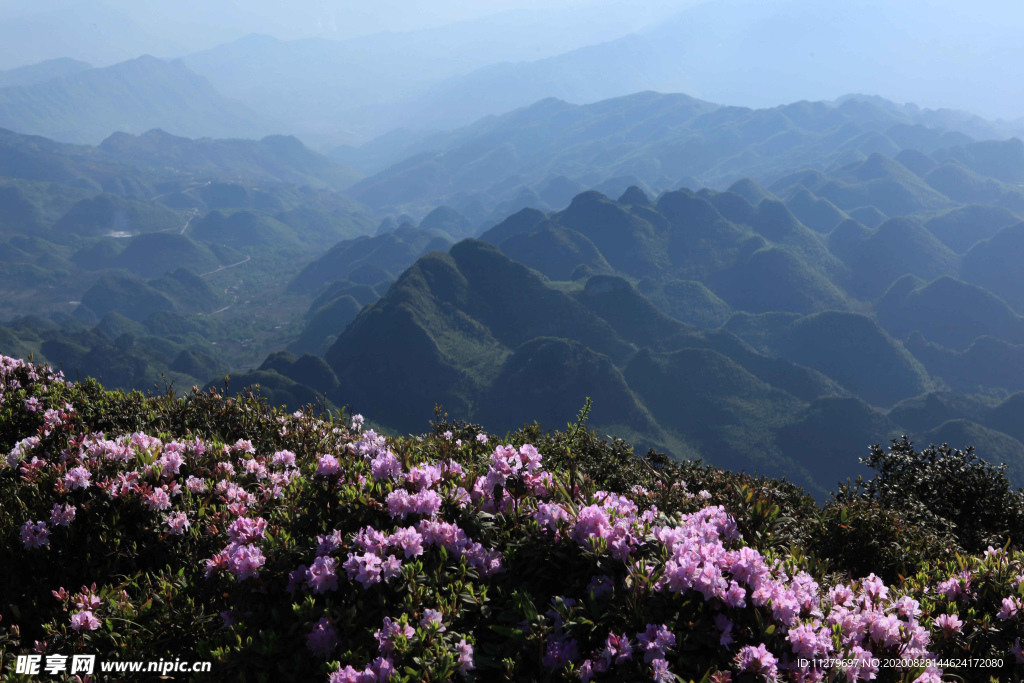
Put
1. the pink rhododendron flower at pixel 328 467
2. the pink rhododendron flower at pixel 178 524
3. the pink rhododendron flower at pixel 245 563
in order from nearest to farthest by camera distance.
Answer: the pink rhododendron flower at pixel 245 563 < the pink rhododendron flower at pixel 328 467 < the pink rhododendron flower at pixel 178 524

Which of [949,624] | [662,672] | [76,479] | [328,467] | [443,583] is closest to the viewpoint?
[662,672]

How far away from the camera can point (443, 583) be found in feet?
9.86

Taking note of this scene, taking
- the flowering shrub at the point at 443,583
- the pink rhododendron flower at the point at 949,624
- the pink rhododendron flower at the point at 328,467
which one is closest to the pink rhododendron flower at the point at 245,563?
the flowering shrub at the point at 443,583

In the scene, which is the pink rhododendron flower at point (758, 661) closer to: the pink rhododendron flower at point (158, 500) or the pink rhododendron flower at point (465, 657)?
the pink rhododendron flower at point (465, 657)

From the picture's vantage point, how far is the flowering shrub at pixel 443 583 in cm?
269

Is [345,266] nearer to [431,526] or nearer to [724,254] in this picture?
[724,254]

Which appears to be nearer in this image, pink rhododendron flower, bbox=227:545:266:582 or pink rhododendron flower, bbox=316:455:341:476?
pink rhododendron flower, bbox=227:545:266:582

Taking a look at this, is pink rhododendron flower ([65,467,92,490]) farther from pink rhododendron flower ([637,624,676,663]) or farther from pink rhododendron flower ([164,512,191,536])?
pink rhododendron flower ([637,624,676,663])

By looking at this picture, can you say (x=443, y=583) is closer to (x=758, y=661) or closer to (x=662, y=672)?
(x=662, y=672)

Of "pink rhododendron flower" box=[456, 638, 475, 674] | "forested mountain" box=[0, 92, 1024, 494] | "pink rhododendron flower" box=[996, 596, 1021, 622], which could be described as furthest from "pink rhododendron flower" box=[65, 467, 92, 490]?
"pink rhododendron flower" box=[996, 596, 1021, 622]

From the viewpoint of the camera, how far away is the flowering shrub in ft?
8.83

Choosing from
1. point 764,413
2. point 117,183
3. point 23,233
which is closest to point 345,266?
point 23,233

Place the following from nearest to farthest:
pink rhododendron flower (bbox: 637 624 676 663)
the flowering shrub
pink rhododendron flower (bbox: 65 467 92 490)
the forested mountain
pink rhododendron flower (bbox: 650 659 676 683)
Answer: pink rhododendron flower (bbox: 650 659 676 683) < pink rhododendron flower (bbox: 637 624 676 663) < the flowering shrub < pink rhododendron flower (bbox: 65 467 92 490) < the forested mountain

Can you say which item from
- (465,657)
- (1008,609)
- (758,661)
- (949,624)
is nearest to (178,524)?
(465,657)
